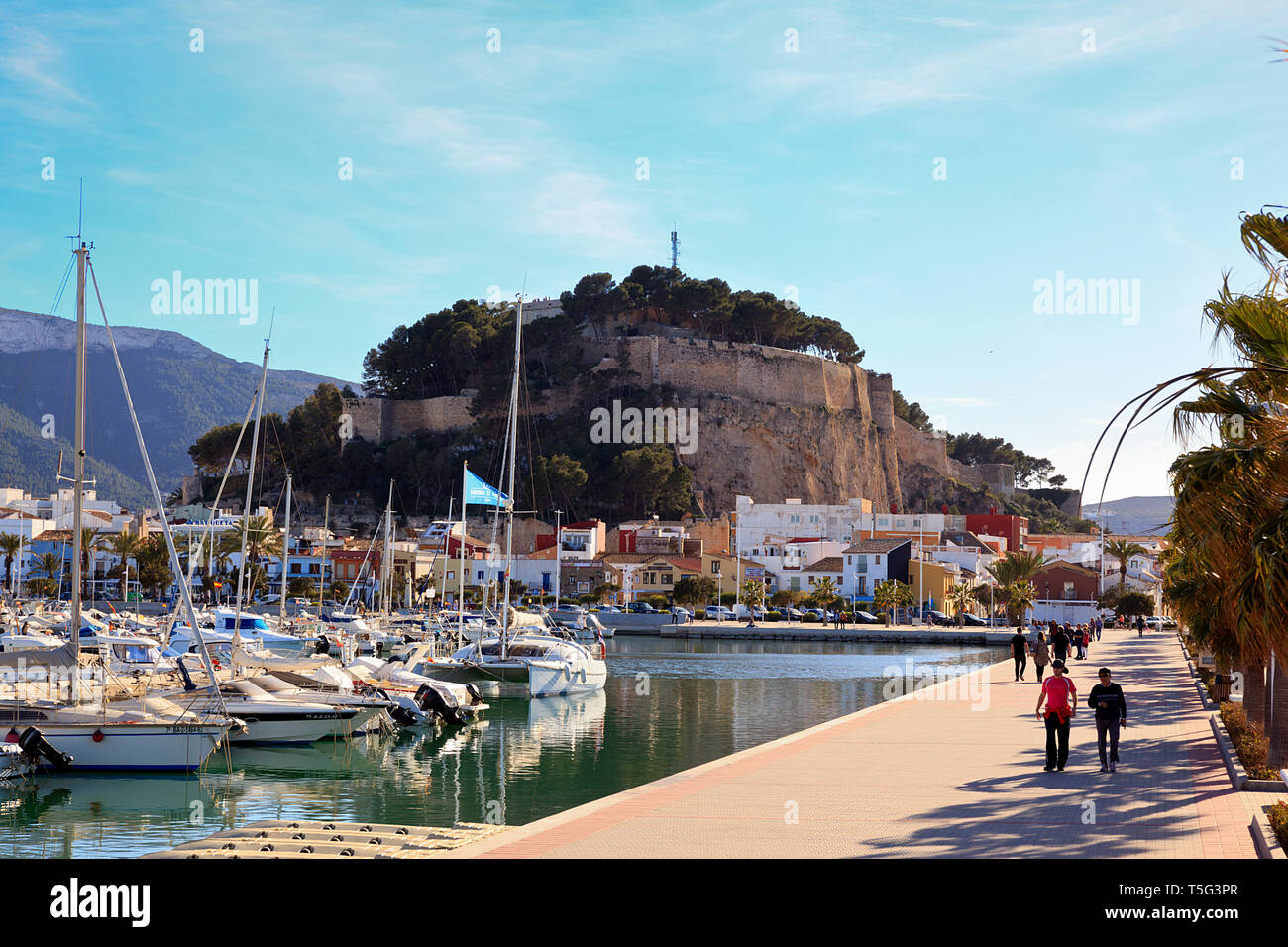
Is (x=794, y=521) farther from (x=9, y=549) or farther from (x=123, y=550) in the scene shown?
(x=9, y=549)

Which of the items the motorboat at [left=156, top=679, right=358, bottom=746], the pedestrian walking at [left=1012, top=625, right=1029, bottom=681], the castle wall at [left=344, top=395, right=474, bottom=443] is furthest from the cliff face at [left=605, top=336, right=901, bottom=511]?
the motorboat at [left=156, top=679, right=358, bottom=746]

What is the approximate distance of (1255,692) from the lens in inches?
651

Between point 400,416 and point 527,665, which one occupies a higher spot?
point 400,416

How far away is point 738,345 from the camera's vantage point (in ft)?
352

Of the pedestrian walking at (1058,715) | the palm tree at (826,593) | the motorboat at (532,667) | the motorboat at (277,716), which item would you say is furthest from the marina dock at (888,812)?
the palm tree at (826,593)

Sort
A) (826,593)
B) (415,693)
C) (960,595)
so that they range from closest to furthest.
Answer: (415,693), (826,593), (960,595)

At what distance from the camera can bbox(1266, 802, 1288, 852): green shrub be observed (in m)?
8.53

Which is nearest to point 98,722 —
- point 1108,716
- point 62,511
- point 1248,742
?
point 1108,716

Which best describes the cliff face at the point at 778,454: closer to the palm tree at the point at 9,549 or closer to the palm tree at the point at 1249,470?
the palm tree at the point at 9,549

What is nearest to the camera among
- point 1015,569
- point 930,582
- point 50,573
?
point 1015,569

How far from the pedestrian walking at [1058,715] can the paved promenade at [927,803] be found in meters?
0.21

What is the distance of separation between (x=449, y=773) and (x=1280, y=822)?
50.1 ft

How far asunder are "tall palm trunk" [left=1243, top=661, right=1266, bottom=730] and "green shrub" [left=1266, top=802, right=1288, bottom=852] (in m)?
7.15
